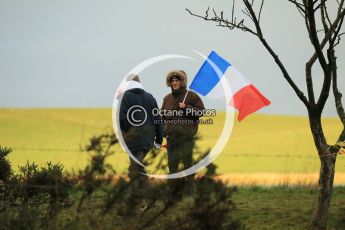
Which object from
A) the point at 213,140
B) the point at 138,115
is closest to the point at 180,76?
the point at 138,115

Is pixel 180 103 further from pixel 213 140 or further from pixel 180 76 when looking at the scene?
pixel 213 140

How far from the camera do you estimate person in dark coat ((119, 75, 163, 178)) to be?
10258mm

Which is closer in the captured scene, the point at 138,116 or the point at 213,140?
the point at 138,116

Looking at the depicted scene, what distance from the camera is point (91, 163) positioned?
5305 mm

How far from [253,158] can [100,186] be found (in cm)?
3082

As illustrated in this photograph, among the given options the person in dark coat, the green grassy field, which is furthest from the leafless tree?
the green grassy field

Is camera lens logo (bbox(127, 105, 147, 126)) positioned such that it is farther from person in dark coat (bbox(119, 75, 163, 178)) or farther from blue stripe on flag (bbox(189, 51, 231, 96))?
blue stripe on flag (bbox(189, 51, 231, 96))

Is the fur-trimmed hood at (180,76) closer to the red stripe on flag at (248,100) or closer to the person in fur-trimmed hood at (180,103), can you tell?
the person in fur-trimmed hood at (180,103)

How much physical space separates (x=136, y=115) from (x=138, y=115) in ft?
0.09

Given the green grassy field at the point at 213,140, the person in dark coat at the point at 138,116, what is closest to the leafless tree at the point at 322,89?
the person in dark coat at the point at 138,116

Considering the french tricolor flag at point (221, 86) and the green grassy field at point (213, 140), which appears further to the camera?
the green grassy field at point (213, 140)

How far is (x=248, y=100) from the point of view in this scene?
12.4 metres

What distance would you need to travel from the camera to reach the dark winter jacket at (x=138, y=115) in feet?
33.6

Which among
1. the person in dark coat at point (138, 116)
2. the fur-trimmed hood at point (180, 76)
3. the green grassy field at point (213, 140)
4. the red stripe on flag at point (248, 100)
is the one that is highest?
the fur-trimmed hood at point (180, 76)
